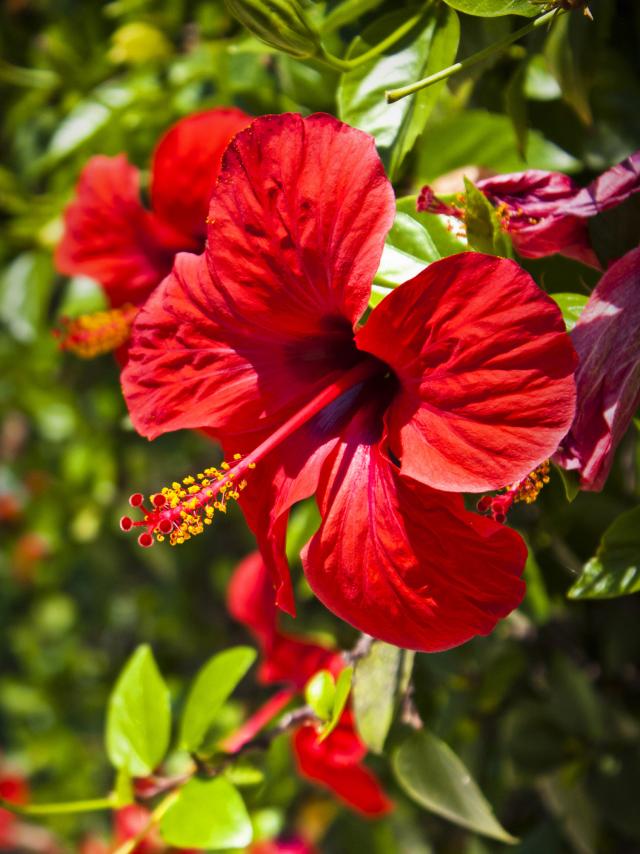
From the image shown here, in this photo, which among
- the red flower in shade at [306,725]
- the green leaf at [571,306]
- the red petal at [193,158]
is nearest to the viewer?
the green leaf at [571,306]

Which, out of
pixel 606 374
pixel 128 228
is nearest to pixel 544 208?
pixel 606 374

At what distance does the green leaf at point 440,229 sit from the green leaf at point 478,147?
1.00 ft

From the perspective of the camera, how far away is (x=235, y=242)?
71cm

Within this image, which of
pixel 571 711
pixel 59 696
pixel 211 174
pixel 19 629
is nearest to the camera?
pixel 211 174

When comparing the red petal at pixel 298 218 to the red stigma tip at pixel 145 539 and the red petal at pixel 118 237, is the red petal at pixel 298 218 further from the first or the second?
the red petal at pixel 118 237

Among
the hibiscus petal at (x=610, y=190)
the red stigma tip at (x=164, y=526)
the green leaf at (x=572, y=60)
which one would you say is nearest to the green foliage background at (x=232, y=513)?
the green leaf at (x=572, y=60)

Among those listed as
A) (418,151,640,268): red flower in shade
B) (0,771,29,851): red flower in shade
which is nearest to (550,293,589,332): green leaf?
(418,151,640,268): red flower in shade

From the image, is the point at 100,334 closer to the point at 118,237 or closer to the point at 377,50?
the point at 118,237

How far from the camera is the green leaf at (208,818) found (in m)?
0.86

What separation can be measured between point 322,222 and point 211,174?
0.32 meters

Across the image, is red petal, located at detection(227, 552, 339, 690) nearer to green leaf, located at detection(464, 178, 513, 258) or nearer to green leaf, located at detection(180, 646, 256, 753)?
green leaf, located at detection(180, 646, 256, 753)

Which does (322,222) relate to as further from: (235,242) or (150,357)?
(150,357)

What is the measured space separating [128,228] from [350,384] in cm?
44

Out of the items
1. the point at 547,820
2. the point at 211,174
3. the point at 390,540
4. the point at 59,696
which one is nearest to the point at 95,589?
the point at 59,696
